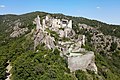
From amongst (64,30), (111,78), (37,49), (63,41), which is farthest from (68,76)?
(64,30)

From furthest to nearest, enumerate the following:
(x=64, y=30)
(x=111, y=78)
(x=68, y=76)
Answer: (x=64, y=30) → (x=111, y=78) → (x=68, y=76)

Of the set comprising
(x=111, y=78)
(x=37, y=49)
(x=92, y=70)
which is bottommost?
(x=111, y=78)

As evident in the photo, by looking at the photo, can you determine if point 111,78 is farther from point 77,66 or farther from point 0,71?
point 0,71

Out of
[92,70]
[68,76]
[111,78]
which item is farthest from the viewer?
[111,78]

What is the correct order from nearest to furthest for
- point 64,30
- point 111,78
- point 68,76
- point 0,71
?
point 68,76, point 0,71, point 111,78, point 64,30

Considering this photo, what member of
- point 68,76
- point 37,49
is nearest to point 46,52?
point 37,49

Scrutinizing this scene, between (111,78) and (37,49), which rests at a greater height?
(37,49)

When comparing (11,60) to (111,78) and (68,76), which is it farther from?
(111,78)

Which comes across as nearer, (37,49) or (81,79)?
(81,79)

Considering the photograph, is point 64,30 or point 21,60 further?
point 64,30
